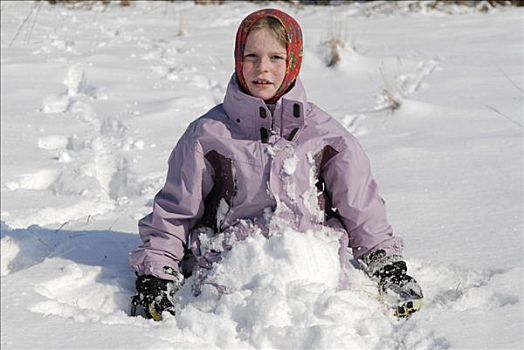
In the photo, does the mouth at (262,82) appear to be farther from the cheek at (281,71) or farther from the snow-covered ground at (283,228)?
the snow-covered ground at (283,228)

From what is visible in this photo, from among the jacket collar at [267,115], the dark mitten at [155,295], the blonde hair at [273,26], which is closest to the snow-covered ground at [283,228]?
the dark mitten at [155,295]

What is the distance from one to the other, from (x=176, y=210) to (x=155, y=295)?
286 millimetres

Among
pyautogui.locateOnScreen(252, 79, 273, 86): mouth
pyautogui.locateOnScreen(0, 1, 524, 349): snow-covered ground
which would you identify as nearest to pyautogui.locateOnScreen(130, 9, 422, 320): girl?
pyautogui.locateOnScreen(252, 79, 273, 86): mouth

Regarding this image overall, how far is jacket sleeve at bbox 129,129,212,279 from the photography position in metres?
2.55

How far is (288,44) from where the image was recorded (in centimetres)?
254

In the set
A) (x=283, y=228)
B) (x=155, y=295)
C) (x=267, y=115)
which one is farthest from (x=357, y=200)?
(x=155, y=295)

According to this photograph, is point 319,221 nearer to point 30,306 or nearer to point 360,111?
point 30,306

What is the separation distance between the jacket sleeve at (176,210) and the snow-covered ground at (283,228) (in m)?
0.13

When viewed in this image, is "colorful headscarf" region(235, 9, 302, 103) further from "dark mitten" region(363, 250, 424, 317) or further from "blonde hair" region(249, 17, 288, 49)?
"dark mitten" region(363, 250, 424, 317)

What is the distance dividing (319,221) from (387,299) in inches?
12.7

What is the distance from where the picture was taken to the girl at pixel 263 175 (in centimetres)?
252

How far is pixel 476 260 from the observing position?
271 cm

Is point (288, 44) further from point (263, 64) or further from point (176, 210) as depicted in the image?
point (176, 210)

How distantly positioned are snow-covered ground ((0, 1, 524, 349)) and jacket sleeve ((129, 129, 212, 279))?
0.43 feet
